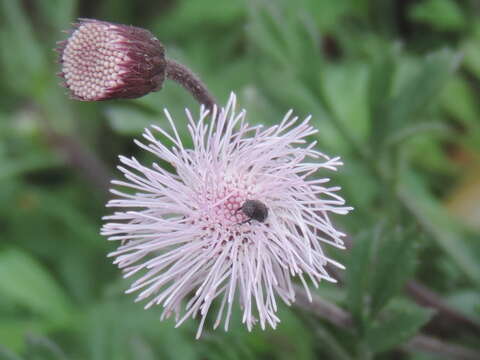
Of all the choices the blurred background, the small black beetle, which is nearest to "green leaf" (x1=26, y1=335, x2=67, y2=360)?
the blurred background

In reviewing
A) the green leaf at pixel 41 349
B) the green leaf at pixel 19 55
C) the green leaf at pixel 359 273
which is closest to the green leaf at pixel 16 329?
the green leaf at pixel 41 349

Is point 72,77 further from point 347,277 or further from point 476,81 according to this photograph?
point 476,81

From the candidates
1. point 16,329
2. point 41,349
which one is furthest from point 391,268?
point 16,329

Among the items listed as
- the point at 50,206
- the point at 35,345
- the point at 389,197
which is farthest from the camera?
the point at 50,206

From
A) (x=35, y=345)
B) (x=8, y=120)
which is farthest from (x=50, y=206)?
(x=35, y=345)

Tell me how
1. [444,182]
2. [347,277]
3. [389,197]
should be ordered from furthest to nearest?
[444,182], [389,197], [347,277]

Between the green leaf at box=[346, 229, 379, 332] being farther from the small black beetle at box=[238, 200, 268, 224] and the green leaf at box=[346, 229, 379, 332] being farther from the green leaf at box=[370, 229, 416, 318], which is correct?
the small black beetle at box=[238, 200, 268, 224]
